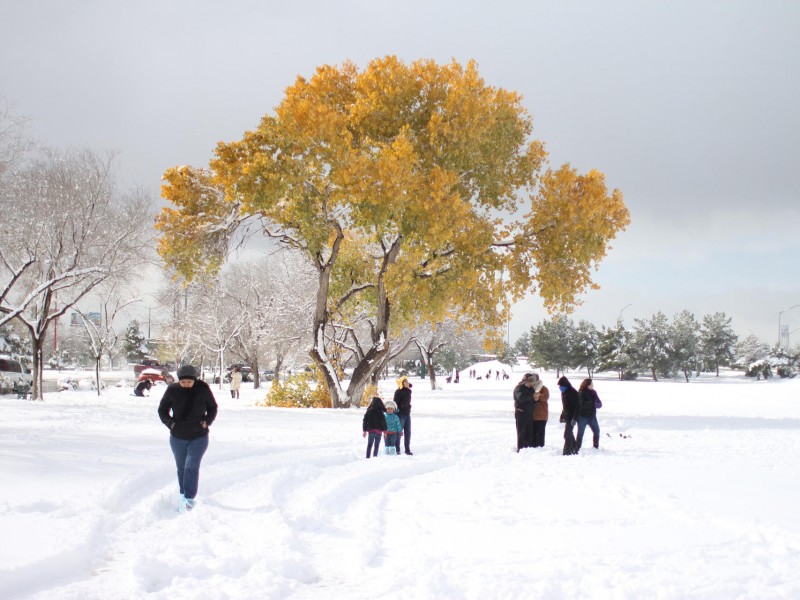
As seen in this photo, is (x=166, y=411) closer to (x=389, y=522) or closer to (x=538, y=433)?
(x=389, y=522)

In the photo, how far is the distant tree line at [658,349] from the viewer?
9544 cm

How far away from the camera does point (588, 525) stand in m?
7.85

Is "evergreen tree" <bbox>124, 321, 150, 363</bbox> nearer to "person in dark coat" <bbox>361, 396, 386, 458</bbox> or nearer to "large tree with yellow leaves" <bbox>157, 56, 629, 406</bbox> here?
"large tree with yellow leaves" <bbox>157, 56, 629, 406</bbox>

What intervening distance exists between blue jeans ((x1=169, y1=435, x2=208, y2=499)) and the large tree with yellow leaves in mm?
17097

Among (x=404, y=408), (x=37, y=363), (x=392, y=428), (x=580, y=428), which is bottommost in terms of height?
(x=580, y=428)

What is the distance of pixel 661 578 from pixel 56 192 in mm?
26431

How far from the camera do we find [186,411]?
884 cm

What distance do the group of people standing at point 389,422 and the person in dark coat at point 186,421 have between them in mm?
5357

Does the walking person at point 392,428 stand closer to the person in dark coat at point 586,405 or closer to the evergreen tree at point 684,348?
the person in dark coat at point 586,405

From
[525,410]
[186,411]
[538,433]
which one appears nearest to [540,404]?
[525,410]

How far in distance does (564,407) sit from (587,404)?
46 cm

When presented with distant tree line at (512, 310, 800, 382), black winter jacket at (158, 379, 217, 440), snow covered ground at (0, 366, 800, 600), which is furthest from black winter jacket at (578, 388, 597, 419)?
distant tree line at (512, 310, 800, 382)

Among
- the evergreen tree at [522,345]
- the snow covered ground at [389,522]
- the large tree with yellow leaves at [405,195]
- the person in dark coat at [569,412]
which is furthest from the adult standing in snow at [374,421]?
the evergreen tree at [522,345]

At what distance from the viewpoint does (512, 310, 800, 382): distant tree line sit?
95.4 meters
